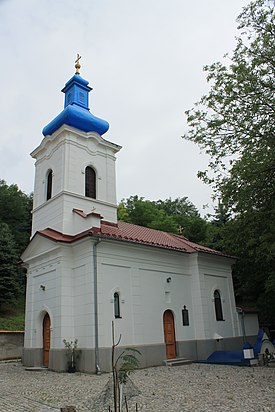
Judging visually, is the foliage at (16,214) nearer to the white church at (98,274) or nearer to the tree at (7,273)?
the tree at (7,273)

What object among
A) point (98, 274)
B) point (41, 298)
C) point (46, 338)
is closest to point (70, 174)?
point (98, 274)

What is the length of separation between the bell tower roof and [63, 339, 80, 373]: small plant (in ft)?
35.7

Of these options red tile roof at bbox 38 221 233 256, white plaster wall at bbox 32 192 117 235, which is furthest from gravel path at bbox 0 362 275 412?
white plaster wall at bbox 32 192 117 235

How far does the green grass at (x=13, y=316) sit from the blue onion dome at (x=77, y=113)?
Answer: 53.3ft

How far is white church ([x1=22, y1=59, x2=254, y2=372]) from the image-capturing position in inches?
610

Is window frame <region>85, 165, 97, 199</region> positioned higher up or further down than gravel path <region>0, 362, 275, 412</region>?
higher up

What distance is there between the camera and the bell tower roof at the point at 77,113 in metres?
19.7

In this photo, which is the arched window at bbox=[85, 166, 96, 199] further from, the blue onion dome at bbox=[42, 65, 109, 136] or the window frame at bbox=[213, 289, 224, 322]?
the window frame at bbox=[213, 289, 224, 322]

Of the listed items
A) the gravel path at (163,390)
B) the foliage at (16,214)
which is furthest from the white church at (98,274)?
the foliage at (16,214)

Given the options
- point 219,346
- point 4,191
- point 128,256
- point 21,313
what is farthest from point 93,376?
point 4,191

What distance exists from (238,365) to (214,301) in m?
4.79

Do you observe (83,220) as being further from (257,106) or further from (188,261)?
(257,106)

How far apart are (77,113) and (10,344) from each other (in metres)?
13.5

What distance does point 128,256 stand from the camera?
17.0 metres
